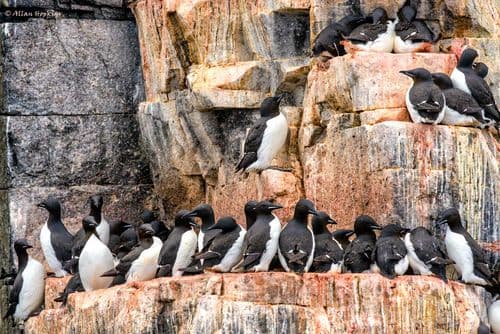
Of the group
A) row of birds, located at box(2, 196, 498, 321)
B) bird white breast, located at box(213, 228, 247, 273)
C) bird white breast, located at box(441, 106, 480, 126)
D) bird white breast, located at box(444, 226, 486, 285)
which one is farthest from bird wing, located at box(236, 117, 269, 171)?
bird white breast, located at box(444, 226, 486, 285)

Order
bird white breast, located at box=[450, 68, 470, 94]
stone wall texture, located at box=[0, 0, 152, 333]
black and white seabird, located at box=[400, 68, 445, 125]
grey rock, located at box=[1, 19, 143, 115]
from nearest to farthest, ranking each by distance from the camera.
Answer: black and white seabird, located at box=[400, 68, 445, 125] < bird white breast, located at box=[450, 68, 470, 94] < stone wall texture, located at box=[0, 0, 152, 333] < grey rock, located at box=[1, 19, 143, 115]

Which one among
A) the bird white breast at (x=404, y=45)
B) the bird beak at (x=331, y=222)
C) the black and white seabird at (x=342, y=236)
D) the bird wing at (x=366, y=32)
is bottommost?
the black and white seabird at (x=342, y=236)

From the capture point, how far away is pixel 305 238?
23.3 m

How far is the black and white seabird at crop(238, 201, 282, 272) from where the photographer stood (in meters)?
23.1

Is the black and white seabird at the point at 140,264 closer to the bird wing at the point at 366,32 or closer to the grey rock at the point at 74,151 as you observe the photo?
the bird wing at the point at 366,32

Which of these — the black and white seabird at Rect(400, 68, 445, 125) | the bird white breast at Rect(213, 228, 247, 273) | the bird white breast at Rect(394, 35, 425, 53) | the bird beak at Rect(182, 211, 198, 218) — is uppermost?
the bird white breast at Rect(394, 35, 425, 53)

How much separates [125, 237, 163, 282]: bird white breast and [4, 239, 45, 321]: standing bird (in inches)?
94.9

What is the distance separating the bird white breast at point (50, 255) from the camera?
86.9 ft

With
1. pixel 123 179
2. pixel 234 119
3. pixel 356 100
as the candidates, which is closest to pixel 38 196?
pixel 123 179

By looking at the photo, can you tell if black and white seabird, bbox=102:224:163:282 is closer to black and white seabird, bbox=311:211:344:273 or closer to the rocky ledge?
the rocky ledge

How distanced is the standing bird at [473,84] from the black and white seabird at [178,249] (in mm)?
3624

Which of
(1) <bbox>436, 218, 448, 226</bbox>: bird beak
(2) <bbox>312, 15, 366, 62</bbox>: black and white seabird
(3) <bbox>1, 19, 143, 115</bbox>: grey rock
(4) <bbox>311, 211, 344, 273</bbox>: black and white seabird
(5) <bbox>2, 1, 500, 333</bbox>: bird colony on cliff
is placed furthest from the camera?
(3) <bbox>1, 19, 143, 115</bbox>: grey rock

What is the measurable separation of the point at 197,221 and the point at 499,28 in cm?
489

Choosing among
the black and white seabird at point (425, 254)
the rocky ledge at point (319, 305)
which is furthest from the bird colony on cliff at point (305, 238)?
the rocky ledge at point (319, 305)
